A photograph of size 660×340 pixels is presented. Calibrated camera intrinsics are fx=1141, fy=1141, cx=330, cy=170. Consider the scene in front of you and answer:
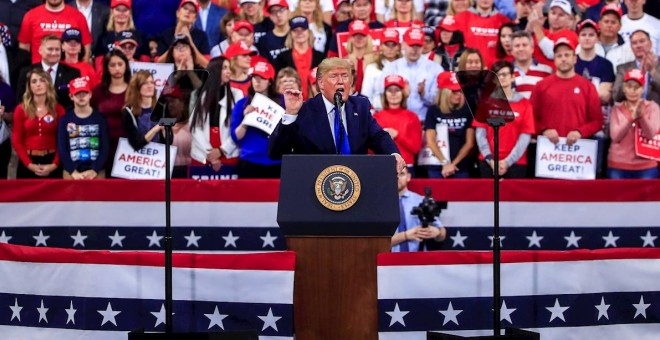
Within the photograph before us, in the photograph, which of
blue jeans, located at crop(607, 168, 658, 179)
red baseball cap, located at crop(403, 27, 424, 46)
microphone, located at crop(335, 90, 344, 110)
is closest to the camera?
microphone, located at crop(335, 90, 344, 110)

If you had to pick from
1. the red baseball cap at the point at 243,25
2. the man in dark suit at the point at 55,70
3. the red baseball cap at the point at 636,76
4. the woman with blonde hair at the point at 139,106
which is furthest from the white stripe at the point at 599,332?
the man in dark suit at the point at 55,70

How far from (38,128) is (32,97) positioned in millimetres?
372

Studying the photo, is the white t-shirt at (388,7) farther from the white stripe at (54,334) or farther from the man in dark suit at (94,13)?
the white stripe at (54,334)

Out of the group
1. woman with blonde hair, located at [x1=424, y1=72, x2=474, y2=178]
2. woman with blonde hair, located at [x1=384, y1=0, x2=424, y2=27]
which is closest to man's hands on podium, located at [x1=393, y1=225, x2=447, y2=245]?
woman with blonde hair, located at [x1=424, y1=72, x2=474, y2=178]

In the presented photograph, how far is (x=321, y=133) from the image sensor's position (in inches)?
310

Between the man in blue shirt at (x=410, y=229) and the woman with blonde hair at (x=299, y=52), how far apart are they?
3.33 metres

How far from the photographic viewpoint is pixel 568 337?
7.65 metres

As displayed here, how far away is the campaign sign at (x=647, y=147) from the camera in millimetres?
12609

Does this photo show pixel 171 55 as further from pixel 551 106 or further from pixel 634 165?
pixel 634 165

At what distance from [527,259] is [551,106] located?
5419 millimetres

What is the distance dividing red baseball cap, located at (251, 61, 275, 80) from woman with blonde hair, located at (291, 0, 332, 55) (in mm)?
1700

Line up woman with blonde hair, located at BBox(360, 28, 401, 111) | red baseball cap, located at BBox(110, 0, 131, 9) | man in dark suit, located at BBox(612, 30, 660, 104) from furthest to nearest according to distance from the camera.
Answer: red baseball cap, located at BBox(110, 0, 131, 9), woman with blonde hair, located at BBox(360, 28, 401, 111), man in dark suit, located at BBox(612, 30, 660, 104)

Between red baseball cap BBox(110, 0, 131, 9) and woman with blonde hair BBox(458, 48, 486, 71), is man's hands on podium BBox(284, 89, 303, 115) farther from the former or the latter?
red baseball cap BBox(110, 0, 131, 9)

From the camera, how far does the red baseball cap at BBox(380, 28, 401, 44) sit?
535 inches
